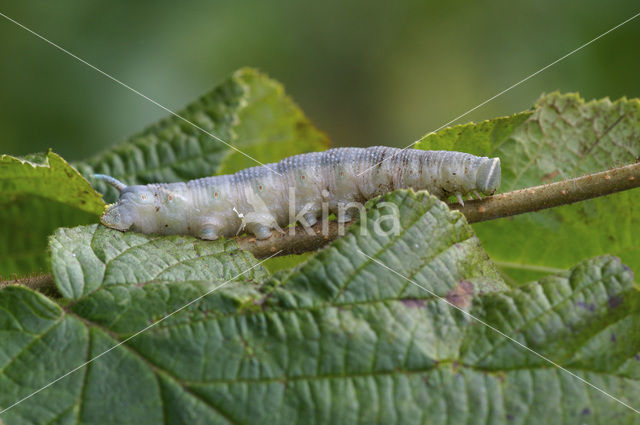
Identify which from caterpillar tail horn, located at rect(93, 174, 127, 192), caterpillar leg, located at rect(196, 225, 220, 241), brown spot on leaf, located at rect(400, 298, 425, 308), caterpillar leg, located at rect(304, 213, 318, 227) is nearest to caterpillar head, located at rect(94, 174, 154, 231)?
caterpillar tail horn, located at rect(93, 174, 127, 192)

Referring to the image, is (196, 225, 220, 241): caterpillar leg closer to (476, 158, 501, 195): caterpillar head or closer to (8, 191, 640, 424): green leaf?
(8, 191, 640, 424): green leaf

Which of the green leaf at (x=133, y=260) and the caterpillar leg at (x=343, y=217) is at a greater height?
the caterpillar leg at (x=343, y=217)

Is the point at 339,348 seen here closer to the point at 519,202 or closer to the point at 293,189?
the point at 519,202

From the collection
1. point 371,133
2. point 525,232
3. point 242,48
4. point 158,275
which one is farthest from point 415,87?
point 158,275

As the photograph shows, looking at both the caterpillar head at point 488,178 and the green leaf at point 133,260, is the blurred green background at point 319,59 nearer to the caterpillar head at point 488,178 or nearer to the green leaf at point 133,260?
the green leaf at point 133,260

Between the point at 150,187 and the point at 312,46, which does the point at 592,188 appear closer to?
the point at 150,187

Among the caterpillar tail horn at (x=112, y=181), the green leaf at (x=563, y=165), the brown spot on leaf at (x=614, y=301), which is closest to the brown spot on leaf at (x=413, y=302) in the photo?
the brown spot on leaf at (x=614, y=301)
